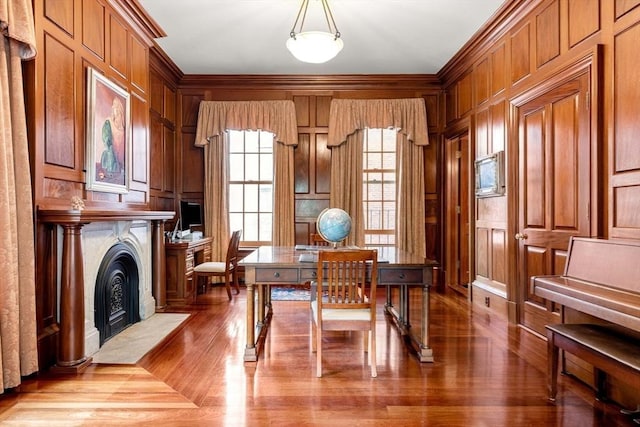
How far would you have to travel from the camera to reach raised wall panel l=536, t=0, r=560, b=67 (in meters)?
3.42

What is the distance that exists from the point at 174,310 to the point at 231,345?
152 centimetres

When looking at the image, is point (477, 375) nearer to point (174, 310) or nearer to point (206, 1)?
point (174, 310)

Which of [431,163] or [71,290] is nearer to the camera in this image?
[71,290]

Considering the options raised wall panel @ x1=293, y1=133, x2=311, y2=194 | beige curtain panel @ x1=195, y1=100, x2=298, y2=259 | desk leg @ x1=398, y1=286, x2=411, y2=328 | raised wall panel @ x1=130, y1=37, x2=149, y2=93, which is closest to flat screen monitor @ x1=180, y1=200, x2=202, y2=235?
beige curtain panel @ x1=195, y1=100, x2=298, y2=259

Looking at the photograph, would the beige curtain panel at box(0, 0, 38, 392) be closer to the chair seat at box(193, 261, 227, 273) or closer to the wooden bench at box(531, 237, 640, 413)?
the chair seat at box(193, 261, 227, 273)

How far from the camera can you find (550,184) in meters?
3.51

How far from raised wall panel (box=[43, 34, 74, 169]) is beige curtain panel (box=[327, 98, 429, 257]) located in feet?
11.9

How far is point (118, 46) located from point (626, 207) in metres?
4.37

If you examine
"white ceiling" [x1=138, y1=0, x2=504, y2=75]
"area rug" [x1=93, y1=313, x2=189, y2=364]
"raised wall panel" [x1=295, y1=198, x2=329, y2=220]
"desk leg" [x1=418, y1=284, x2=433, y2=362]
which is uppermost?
"white ceiling" [x1=138, y1=0, x2=504, y2=75]

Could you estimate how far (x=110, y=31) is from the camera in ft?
12.1

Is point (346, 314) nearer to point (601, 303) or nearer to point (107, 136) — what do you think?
point (601, 303)

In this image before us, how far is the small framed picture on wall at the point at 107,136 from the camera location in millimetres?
3324

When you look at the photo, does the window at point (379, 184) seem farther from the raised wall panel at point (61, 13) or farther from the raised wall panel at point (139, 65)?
the raised wall panel at point (61, 13)

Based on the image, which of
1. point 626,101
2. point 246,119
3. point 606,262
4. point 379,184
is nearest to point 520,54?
point 626,101
